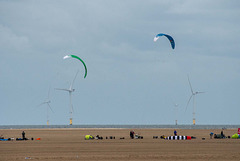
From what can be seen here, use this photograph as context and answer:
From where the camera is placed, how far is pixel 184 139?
140ft

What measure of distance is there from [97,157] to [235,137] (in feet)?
68.2

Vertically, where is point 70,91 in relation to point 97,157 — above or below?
above

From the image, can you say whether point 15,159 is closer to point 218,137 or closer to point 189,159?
point 189,159

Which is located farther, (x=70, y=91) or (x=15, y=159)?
(x=70, y=91)

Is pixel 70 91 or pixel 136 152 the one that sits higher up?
pixel 70 91

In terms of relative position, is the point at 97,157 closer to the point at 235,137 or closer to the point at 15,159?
the point at 15,159

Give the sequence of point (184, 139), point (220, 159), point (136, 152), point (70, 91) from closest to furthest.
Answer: point (220, 159) < point (136, 152) < point (184, 139) < point (70, 91)

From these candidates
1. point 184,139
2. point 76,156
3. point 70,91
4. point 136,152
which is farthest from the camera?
point 70,91

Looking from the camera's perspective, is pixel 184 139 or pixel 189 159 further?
pixel 184 139

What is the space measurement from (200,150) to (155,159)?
585cm

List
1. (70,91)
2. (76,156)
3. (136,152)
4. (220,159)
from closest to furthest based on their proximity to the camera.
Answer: (220,159) → (76,156) → (136,152) → (70,91)

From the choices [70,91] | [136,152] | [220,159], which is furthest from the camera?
[70,91]

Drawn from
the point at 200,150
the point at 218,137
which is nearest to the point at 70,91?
the point at 218,137

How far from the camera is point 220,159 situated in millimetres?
25453
